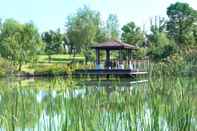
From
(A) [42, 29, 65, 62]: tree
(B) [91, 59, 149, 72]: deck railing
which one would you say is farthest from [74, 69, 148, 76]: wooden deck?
(A) [42, 29, 65, 62]: tree

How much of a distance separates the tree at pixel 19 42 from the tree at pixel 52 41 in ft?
40.3

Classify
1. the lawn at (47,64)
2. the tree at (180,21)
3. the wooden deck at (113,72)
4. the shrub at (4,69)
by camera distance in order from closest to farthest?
the wooden deck at (113,72) < the shrub at (4,69) < the lawn at (47,64) < the tree at (180,21)

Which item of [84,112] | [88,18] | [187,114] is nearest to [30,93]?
[84,112]

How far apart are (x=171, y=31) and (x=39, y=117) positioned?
4077 cm

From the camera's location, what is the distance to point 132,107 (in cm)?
441

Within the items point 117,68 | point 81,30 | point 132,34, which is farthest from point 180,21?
point 117,68

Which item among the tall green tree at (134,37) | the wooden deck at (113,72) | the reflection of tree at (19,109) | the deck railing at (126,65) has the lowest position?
the wooden deck at (113,72)

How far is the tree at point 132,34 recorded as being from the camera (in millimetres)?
42631

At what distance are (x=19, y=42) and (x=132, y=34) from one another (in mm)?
11859

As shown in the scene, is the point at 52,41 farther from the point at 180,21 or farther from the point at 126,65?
the point at 126,65

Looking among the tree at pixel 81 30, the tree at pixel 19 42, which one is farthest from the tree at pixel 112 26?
the tree at pixel 19 42

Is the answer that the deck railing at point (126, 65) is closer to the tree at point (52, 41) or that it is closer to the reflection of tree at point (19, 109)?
the reflection of tree at point (19, 109)

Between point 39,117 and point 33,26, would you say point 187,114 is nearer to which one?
point 39,117

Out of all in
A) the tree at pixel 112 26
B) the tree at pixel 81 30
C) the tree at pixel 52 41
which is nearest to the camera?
the tree at pixel 81 30
